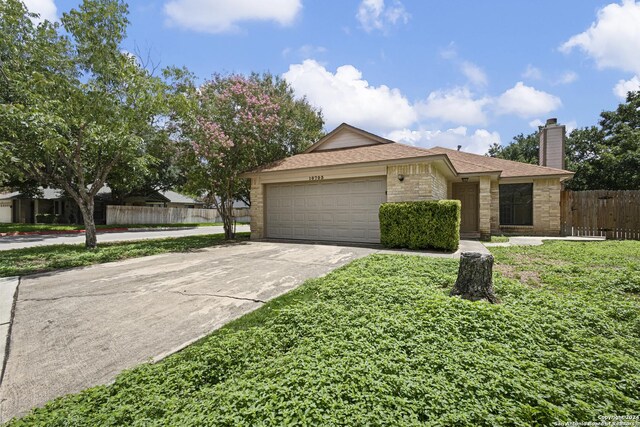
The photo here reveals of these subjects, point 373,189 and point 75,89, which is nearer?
point 75,89

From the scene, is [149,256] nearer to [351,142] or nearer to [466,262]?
[466,262]

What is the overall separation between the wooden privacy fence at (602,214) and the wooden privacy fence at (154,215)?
1935cm

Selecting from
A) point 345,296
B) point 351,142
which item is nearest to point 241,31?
point 351,142

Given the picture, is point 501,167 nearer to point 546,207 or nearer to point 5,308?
point 546,207

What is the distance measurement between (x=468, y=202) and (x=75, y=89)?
52.8 feet

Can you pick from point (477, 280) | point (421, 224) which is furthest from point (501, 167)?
point (477, 280)

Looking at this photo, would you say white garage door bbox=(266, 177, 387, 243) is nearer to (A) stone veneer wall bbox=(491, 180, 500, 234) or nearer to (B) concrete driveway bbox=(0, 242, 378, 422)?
(B) concrete driveway bbox=(0, 242, 378, 422)

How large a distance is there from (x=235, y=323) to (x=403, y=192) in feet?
25.3

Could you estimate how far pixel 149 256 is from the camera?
8.67 metres

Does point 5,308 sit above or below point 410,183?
below

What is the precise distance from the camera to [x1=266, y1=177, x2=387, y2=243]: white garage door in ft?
35.0

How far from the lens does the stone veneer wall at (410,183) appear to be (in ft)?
31.6

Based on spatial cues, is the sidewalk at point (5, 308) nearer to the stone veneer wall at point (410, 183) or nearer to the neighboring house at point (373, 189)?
the neighboring house at point (373, 189)

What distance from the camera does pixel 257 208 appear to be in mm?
12625
